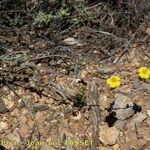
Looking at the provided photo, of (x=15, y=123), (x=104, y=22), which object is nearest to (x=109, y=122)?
(x=15, y=123)

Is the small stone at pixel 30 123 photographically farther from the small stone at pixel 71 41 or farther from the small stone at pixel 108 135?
the small stone at pixel 71 41

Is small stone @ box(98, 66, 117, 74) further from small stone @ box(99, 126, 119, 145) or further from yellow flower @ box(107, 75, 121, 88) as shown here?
small stone @ box(99, 126, 119, 145)

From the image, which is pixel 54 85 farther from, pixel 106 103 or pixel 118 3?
pixel 118 3

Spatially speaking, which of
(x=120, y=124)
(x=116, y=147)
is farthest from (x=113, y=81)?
(x=116, y=147)

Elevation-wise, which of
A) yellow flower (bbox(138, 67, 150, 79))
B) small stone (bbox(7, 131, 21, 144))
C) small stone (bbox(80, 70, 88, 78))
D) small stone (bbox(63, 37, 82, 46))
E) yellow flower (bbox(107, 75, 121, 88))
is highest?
A: small stone (bbox(63, 37, 82, 46))

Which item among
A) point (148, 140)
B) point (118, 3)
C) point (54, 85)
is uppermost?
point (118, 3)

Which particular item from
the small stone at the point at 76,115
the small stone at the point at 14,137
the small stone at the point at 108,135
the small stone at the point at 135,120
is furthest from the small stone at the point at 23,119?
the small stone at the point at 135,120

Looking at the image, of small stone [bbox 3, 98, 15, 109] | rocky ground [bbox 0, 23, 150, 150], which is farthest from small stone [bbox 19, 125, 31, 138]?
small stone [bbox 3, 98, 15, 109]
